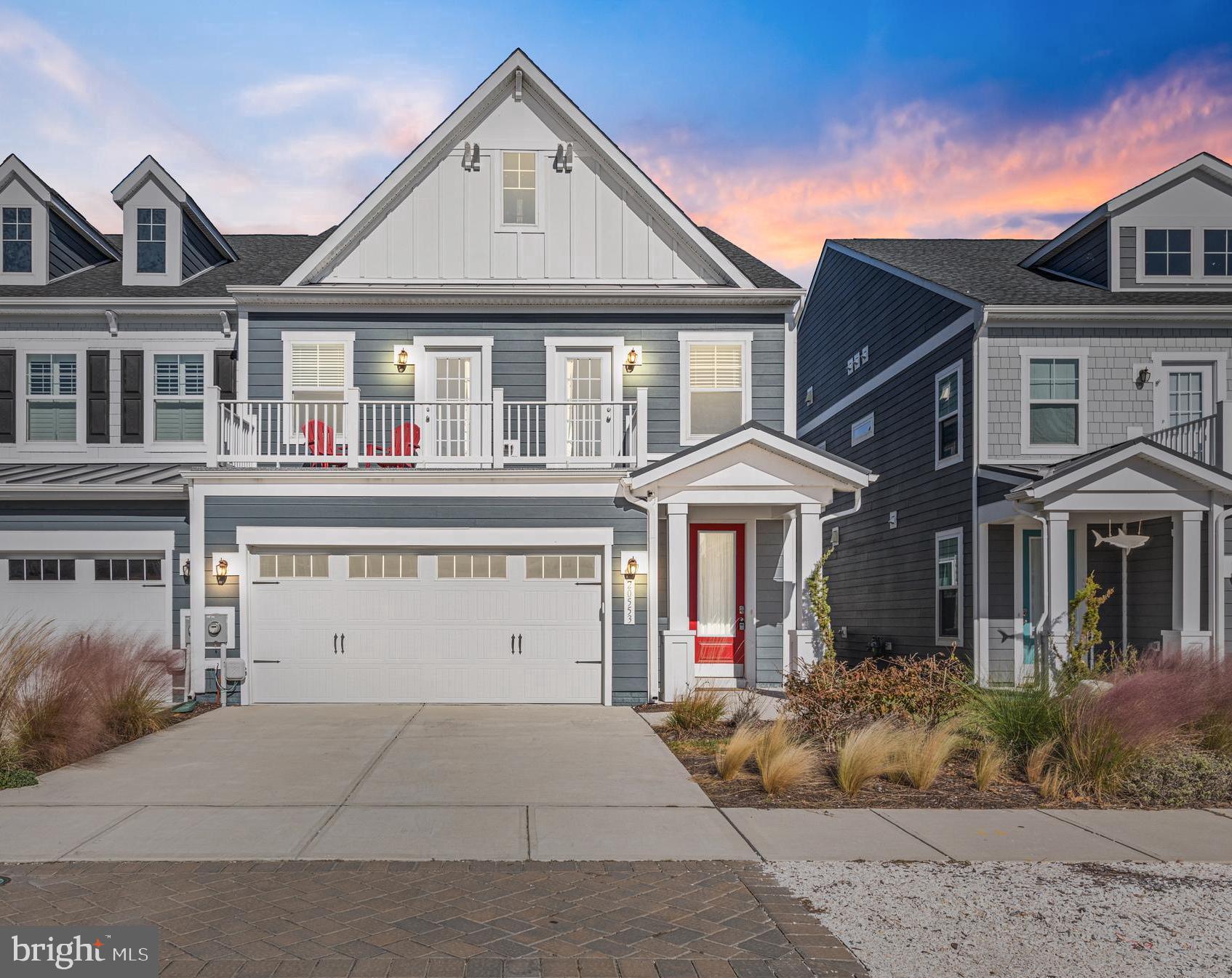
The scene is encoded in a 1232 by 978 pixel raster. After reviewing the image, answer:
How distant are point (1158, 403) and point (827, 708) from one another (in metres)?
9.82

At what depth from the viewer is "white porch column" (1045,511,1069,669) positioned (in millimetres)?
13180

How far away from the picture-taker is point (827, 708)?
9.43 m

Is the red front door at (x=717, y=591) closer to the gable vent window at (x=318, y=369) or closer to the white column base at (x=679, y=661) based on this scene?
the white column base at (x=679, y=661)

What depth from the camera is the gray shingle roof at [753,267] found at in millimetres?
15336

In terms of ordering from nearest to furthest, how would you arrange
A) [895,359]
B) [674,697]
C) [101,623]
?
[674,697] < [101,623] < [895,359]

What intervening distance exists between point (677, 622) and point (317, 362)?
269 inches

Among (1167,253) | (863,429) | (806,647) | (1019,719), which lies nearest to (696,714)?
(806,647)

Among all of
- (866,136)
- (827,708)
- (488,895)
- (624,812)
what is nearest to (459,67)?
(866,136)

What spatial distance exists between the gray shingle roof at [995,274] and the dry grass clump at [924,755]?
9176 mm

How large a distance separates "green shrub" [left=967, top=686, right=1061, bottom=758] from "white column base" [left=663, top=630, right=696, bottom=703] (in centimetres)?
451

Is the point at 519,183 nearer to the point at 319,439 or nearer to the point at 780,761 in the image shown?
the point at 319,439

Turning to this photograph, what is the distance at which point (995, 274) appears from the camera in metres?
17.9

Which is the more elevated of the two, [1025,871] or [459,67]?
[459,67]

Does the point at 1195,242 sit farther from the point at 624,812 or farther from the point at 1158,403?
the point at 624,812
